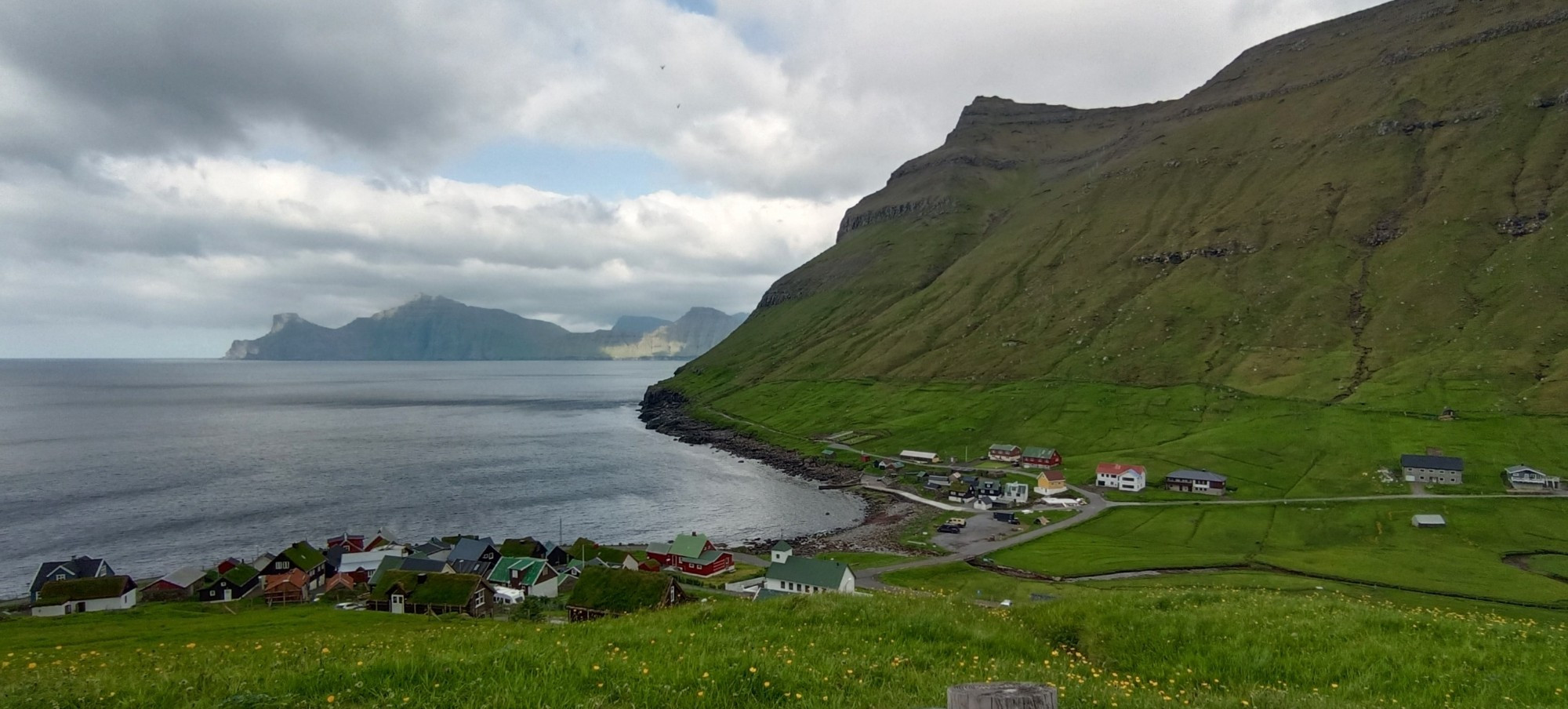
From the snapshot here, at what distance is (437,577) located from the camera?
6806 cm

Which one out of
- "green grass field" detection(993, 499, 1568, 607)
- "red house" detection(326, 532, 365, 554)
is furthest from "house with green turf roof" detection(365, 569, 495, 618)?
"green grass field" detection(993, 499, 1568, 607)

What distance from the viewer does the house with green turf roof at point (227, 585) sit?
74.0 m

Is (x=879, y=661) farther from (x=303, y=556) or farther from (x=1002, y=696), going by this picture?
(x=303, y=556)

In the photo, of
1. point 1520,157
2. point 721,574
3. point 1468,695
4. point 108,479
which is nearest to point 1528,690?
point 1468,695

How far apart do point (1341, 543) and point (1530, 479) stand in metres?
40.3

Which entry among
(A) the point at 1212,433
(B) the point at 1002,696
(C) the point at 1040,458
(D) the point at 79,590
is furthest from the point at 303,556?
(A) the point at 1212,433

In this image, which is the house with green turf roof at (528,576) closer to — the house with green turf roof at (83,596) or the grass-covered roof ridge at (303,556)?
the grass-covered roof ridge at (303,556)

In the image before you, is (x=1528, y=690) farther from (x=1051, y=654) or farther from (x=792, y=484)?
(x=792, y=484)

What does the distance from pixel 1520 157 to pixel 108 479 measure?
1132 ft

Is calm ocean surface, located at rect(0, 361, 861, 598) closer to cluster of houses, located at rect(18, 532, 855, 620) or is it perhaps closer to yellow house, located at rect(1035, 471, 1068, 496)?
cluster of houses, located at rect(18, 532, 855, 620)

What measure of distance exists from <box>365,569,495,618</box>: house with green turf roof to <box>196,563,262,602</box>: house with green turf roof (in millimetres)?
16583

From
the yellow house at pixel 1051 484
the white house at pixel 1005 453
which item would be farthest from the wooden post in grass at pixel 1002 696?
the white house at pixel 1005 453

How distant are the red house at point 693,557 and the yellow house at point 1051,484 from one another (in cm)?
5829

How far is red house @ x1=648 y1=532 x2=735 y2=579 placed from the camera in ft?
278
